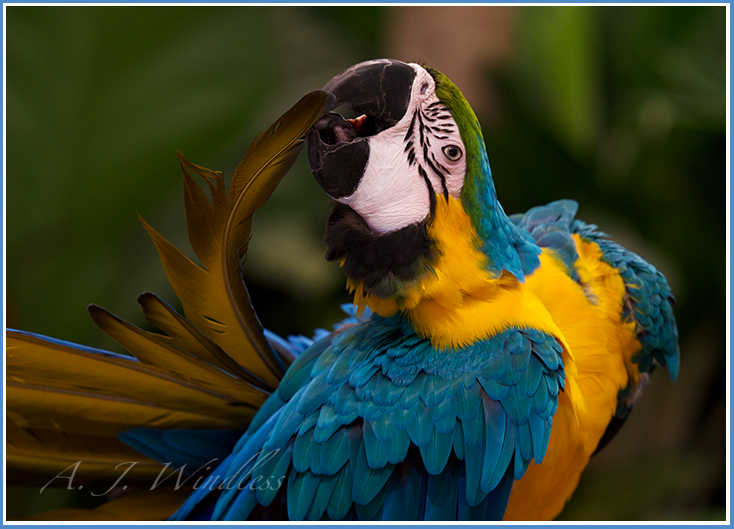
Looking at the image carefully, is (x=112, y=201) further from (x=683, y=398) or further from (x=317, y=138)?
(x=683, y=398)

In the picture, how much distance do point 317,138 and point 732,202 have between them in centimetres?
74

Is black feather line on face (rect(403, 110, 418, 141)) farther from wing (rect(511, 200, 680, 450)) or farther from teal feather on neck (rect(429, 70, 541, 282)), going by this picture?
wing (rect(511, 200, 680, 450))

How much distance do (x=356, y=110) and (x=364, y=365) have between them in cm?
31

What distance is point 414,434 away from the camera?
25.5 inches

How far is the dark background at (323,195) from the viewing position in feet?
3.94

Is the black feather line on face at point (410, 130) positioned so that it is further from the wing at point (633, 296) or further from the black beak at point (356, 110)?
the wing at point (633, 296)

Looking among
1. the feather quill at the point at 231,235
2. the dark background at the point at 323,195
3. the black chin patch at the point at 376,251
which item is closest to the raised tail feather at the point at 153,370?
the feather quill at the point at 231,235

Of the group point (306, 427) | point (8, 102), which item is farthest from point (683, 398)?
point (8, 102)

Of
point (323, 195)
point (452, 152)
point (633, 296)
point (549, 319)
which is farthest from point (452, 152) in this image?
point (323, 195)

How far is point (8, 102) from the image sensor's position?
1161 mm

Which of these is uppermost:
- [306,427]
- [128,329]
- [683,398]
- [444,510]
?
[128,329]

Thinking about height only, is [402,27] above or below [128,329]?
above

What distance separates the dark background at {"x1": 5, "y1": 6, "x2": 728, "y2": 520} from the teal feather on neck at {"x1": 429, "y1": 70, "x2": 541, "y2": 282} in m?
0.74

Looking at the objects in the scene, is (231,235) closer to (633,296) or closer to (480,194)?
(480,194)
